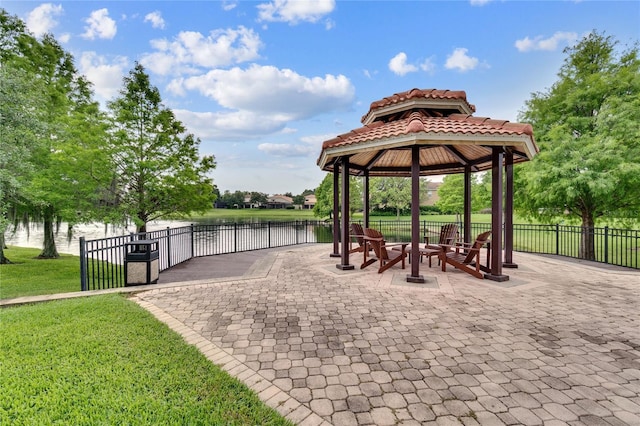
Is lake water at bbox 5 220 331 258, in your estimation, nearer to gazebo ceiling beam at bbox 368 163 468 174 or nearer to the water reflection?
the water reflection

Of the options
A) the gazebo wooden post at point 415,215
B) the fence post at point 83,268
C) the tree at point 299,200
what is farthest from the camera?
the tree at point 299,200

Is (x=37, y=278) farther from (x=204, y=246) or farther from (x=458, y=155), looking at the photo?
(x=458, y=155)

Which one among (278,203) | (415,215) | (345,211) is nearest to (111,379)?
(415,215)

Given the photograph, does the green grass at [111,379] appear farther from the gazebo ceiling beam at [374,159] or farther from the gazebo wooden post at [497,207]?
the gazebo ceiling beam at [374,159]

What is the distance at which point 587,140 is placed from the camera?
9.88 m

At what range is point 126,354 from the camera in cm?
304

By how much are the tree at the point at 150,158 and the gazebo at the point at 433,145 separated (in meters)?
5.98

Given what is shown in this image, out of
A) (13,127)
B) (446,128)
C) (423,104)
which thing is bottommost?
(446,128)

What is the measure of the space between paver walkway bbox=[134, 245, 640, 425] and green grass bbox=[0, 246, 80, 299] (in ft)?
15.2

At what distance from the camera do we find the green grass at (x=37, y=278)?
748 cm

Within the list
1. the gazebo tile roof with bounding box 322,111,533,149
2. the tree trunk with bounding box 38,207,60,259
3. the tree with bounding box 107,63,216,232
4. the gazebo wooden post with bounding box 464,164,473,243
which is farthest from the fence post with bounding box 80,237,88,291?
the tree trunk with bounding box 38,207,60,259

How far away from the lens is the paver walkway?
228 cm

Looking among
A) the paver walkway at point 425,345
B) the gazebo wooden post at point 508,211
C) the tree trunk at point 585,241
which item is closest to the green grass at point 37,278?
the paver walkway at point 425,345

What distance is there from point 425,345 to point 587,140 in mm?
11273
